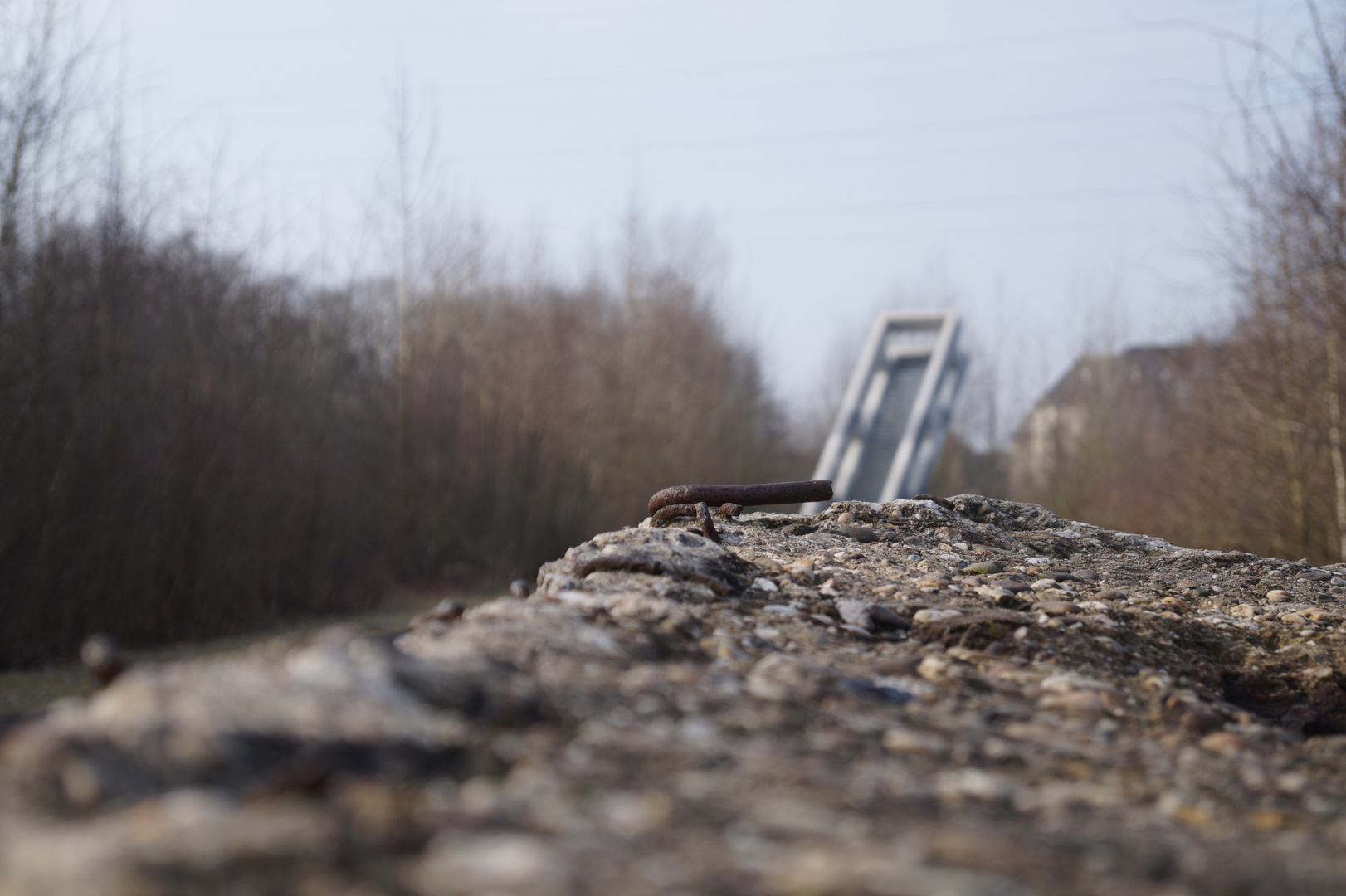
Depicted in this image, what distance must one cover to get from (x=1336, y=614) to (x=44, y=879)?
9.28ft

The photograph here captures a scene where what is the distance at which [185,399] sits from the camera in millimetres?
9328

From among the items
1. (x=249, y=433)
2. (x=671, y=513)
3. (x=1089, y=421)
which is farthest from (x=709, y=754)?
(x=1089, y=421)

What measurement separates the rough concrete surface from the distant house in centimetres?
2025

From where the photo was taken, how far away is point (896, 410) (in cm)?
1684

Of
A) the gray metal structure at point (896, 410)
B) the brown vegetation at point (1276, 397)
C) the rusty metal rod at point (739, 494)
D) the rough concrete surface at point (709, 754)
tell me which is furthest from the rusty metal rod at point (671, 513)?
the gray metal structure at point (896, 410)

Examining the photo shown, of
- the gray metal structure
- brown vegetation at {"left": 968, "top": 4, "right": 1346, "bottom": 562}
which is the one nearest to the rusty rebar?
brown vegetation at {"left": 968, "top": 4, "right": 1346, "bottom": 562}

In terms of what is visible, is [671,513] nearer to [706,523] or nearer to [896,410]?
[706,523]

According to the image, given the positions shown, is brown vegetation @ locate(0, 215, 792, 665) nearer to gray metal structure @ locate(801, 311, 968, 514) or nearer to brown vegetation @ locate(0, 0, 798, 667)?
brown vegetation @ locate(0, 0, 798, 667)

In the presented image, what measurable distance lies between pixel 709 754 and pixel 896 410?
1609 centimetres

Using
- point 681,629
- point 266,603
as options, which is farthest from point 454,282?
point 681,629

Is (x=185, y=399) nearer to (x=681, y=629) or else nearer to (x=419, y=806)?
(x=681, y=629)

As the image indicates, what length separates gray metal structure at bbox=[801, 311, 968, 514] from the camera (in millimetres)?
15781

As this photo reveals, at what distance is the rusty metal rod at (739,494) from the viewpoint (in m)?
2.98

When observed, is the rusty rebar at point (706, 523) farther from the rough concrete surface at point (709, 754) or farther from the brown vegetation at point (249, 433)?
the brown vegetation at point (249, 433)
